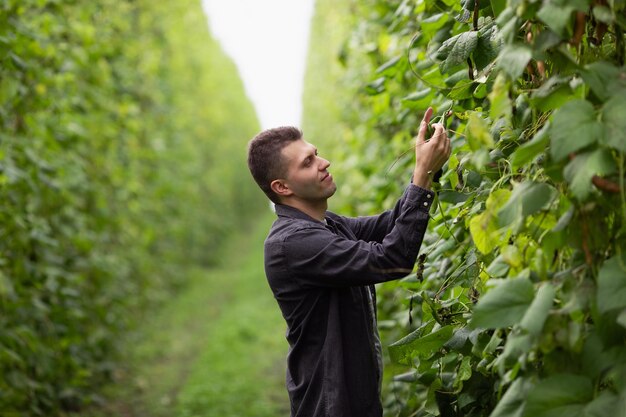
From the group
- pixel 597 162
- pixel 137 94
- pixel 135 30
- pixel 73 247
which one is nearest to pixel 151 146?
pixel 137 94

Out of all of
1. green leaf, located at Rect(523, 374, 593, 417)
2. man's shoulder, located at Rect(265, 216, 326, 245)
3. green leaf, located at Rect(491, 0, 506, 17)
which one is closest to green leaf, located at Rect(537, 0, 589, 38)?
green leaf, located at Rect(491, 0, 506, 17)

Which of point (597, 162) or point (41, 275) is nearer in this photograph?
point (597, 162)

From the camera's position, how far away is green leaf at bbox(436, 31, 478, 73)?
188cm

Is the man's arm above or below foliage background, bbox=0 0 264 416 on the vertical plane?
below

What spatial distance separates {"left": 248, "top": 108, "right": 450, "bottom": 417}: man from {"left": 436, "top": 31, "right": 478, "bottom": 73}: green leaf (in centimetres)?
19

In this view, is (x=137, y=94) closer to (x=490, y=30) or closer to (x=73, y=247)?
(x=73, y=247)

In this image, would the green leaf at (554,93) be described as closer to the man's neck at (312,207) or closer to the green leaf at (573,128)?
the green leaf at (573,128)

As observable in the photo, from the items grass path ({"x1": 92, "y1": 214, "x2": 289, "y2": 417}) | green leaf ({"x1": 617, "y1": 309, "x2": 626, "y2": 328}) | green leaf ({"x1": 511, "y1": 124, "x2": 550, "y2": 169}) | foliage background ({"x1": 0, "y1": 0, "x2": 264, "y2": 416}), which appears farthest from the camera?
grass path ({"x1": 92, "y1": 214, "x2": 289, "y2": 417})

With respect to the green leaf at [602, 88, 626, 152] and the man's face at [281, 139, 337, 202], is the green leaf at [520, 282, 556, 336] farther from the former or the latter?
the man's face at [281, 139, 337, 202]

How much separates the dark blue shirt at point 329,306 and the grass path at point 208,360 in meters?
4.42

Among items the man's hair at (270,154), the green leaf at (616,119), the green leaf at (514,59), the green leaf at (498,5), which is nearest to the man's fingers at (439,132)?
the green leaf at (498,5)

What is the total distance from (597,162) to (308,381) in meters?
1.36

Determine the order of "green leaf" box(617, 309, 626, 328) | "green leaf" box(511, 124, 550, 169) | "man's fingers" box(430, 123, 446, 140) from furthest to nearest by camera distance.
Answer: "man's fingers" box(430, 123, 446, 140)
"green leaf" box(511, 124, 550, 169)
"green leaf" box(617, 309, 626, 328)

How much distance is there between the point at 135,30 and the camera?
11.3m
